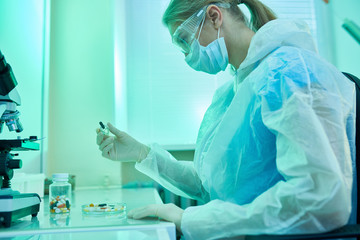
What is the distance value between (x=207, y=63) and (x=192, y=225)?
65 centimetres

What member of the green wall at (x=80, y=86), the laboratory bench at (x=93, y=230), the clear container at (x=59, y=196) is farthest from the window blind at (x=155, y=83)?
the laboratory bench at (x=93, y=230)

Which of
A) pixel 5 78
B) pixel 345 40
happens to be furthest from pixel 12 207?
pixel 345 40

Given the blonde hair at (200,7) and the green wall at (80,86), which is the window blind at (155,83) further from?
the blonde hair at (200,7)

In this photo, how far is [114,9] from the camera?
6.55 ft

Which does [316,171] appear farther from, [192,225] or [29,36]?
[29,36]

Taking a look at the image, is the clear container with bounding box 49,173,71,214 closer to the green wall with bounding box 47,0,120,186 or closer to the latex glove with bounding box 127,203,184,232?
the latex glove with bounding box 127,203,184,232

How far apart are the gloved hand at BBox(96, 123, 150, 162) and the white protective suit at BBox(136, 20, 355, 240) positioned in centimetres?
41

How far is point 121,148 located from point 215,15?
64cm

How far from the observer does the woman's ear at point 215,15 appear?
1.19 metres

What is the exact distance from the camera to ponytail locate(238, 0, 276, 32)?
1.26 metres

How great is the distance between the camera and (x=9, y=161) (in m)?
0.90

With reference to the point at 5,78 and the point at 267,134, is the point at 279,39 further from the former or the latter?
the point at 5,78

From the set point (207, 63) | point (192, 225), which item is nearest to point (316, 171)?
point (192, 225)

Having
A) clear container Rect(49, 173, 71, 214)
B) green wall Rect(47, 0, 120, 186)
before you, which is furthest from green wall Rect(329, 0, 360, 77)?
clear container Rect(49, 173, 71, 214)
